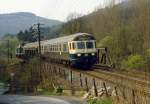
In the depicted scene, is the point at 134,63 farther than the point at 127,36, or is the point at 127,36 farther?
the point at 127,36

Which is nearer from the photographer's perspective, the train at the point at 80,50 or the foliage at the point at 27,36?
the train at the point at 80,50

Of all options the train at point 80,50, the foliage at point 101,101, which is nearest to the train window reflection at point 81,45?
the train at point 80,50

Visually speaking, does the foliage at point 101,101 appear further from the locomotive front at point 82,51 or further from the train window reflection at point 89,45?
the train window reflection at point 89,45

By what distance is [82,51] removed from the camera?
146ft

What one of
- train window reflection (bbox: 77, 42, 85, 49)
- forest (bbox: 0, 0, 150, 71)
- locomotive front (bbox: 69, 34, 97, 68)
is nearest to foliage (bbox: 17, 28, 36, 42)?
forest (bbox: 0, 0, 150, 71)

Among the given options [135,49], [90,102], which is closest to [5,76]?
[135,49]

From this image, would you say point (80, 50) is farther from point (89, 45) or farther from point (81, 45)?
point (89, 45)

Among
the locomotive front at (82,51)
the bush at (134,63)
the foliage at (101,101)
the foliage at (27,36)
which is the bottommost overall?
the foliage at (101,101)

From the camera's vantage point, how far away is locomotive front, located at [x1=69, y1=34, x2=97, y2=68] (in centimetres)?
4422

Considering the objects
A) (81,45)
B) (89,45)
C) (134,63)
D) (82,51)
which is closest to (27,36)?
(134,63)

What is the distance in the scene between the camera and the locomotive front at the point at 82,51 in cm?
4422

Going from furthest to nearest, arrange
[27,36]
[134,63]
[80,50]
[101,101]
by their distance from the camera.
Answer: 1. [27,36]
2. [134,63]
3. [80,50]
4. [101,101]

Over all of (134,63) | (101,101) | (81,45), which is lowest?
(101,101)

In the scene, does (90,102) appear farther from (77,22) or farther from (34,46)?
(77,22)
